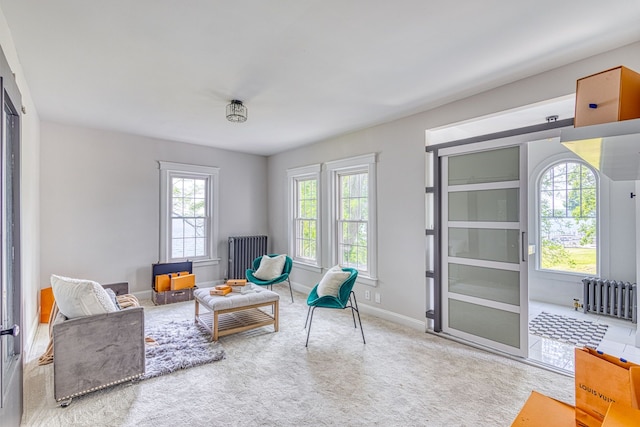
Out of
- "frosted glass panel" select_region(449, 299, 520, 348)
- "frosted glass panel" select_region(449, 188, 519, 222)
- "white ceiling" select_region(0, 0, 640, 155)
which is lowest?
"frosted glass panel" select_region(449, 299, 520, 348)

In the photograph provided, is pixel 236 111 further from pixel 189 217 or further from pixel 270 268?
pixel 189 217

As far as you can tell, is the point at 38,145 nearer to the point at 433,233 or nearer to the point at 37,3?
the point at 37,3

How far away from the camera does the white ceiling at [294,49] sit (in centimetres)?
190

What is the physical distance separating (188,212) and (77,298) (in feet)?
10.6

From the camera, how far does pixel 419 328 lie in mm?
3699

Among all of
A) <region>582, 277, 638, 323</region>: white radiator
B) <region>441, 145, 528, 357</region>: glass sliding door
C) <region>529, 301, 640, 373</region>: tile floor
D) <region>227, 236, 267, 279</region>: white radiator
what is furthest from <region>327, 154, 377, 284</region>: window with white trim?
<region>582, 277, 638, 323</region>: white radiator

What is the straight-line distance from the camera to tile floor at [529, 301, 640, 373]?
2.97 m

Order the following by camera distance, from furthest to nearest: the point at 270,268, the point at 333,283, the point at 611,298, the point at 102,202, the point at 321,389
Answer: the point at 270,268 → the point at 102,202 → the point at 611,298 → the point at 333,283 → the point at 321,389

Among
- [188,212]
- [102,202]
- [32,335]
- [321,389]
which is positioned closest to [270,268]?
[188,212]

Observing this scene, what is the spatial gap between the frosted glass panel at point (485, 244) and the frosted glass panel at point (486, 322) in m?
0.54

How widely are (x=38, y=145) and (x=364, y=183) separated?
14.5 feet

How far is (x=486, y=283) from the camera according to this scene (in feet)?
10.7

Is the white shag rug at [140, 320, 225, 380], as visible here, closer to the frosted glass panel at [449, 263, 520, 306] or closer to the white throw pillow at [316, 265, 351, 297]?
the white throw pillow at [316, 265, 351, 297]

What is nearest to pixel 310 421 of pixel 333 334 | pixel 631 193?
pixel 333 334
